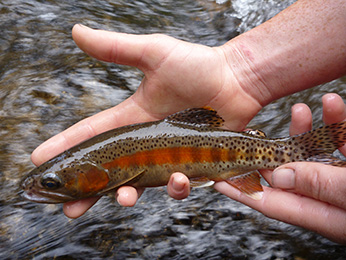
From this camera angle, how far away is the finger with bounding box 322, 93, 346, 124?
2894 millimetres

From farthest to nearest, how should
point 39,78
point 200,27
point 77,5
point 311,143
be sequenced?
point 200,27
point 77,5
point 39,78
point 311,143

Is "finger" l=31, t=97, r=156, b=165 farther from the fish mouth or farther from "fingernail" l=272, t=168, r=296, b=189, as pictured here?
"fingernail" l=272, t=168, r=296, b=189

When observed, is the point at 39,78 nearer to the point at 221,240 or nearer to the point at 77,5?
the point at 77,5

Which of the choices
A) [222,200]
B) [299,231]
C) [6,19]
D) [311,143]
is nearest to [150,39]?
[311,143]

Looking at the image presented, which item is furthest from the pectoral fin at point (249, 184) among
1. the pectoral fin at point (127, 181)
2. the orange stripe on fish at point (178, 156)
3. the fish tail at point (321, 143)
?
the pectoral fin at point (127, 181)

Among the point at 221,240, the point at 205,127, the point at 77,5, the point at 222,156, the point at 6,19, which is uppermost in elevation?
the point at 77,5

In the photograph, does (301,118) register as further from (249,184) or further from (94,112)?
(94,112)

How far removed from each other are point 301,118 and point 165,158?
3.95 ft

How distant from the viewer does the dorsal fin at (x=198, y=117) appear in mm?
3131

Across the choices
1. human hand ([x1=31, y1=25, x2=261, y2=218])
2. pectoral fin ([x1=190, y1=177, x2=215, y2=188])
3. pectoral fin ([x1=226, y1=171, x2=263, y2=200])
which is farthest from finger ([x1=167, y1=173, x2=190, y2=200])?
pectoral fin ([x1=226, y1=171, x2=263, y2=200])

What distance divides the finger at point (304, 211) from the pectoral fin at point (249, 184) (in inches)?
1.5

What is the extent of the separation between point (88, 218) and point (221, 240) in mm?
1418

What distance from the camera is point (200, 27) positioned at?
25.6 feet

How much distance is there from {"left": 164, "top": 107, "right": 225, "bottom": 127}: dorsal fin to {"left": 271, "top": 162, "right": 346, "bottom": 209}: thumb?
0.78m
